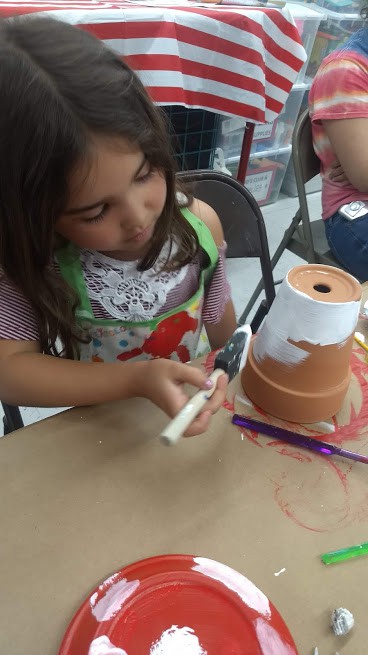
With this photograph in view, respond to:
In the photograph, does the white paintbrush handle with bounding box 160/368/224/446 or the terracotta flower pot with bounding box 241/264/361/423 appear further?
the terracotta flower pot with bounding box 241/264/361/423

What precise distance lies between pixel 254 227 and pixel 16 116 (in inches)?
21.7

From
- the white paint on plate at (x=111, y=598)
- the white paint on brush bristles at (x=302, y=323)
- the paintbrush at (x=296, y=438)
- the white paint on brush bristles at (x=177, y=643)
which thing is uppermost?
the white paint on brush bristles at (x=302, y=323)

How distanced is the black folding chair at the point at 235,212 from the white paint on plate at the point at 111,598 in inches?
24.1

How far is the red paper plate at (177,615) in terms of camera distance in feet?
1.23

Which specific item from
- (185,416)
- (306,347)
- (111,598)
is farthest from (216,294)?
(111,598)

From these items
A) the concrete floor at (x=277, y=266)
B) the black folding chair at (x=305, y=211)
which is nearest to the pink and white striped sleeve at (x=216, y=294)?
the black folding chair at (x=305, y=211)

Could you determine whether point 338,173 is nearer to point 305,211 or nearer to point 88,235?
point 305,211

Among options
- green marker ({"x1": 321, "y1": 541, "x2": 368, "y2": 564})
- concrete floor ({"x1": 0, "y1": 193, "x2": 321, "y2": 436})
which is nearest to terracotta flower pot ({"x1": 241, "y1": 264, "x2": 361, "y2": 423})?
green marker ({"x1": 321, "y1": 541, "x2": 368, "y2": 564})

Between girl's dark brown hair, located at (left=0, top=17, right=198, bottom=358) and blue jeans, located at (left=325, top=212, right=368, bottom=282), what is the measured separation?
781 mm

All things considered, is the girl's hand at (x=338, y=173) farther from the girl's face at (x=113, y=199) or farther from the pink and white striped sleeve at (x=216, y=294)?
the girl's face at (x=113, y=199)

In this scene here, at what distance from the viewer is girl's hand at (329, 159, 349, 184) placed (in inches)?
49.1

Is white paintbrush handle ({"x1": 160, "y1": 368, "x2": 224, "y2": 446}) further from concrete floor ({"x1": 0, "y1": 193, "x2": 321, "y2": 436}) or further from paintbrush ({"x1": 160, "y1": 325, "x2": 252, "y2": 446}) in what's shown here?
concrete floor ({"x1": 0, "y1": 193, "x2": 321, "y2": 436})

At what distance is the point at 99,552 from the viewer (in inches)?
17.0

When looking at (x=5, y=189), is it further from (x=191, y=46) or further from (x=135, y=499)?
(x=191, y=46)
